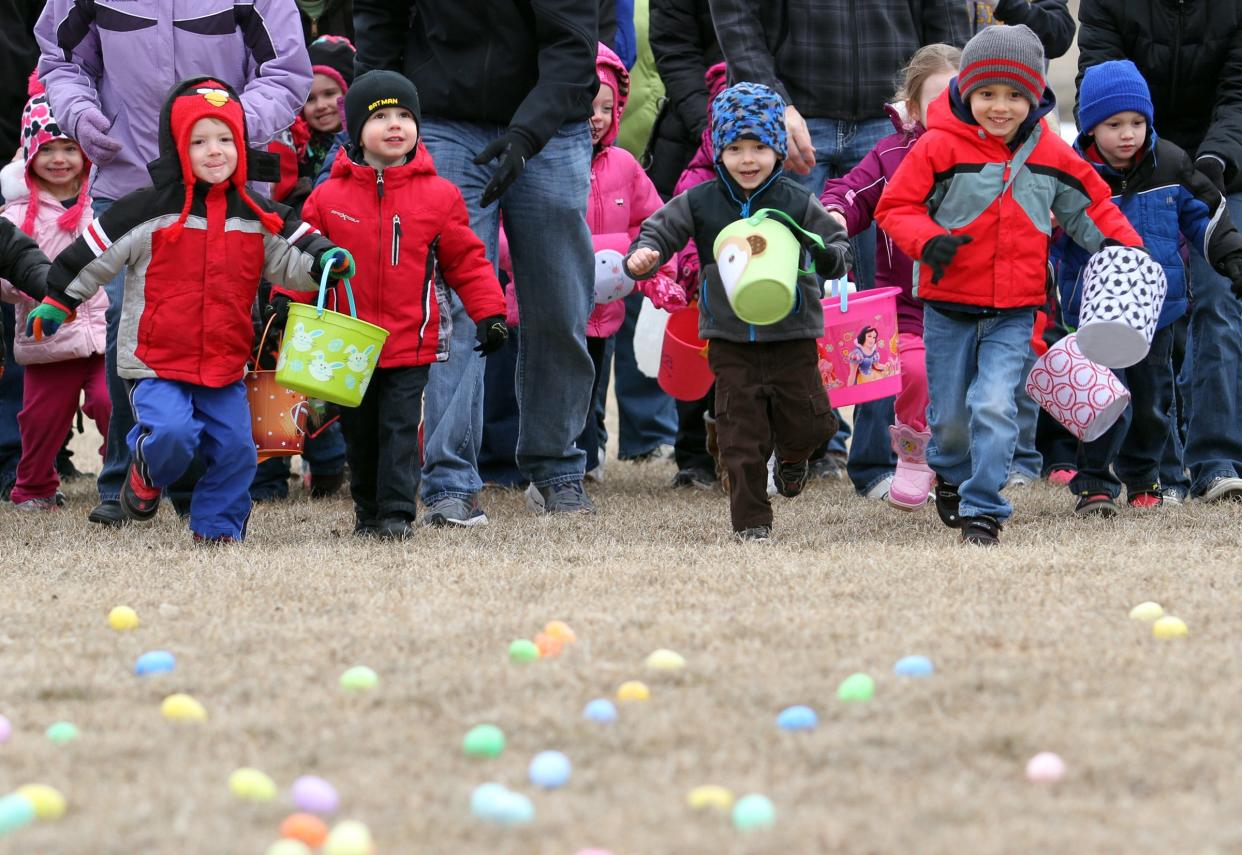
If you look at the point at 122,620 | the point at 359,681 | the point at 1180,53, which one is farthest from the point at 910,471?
the point at 359,681

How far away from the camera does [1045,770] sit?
9.89 feet

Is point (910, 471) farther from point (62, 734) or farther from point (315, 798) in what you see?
point (315, 798)

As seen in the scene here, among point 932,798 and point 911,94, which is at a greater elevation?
point 911,94

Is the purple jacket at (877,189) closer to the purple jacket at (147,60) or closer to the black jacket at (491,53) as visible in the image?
the black jacket at (491,53)

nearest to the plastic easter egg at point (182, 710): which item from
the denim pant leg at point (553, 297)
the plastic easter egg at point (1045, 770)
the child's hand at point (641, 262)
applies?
the plastic easter egg at point (1045, 770)

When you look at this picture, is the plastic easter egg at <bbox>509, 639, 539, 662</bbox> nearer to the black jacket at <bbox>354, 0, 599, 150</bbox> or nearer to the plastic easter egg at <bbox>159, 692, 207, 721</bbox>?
the plastic easter egg at <bbox>159, 692, 207, 721</bbox>

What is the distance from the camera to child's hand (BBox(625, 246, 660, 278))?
548 centimetres

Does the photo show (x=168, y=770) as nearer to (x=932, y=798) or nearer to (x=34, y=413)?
(x=932, y=798)

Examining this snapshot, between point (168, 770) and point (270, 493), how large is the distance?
4.25m

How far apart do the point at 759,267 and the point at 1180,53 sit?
8.63 feet

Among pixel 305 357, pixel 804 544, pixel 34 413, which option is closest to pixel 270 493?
pixel 34 413

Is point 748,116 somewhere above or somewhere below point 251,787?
above

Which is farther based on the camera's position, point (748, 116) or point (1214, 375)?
point (1214, 375)

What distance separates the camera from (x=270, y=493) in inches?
287
